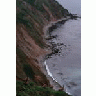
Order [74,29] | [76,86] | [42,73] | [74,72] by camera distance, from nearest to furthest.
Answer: [76,86] < [42,73] < [74,72] < [74,29]

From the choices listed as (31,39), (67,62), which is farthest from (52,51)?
(31,39)

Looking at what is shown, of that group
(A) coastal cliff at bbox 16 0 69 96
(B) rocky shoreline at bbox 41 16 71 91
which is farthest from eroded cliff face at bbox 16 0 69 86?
(B) rocky shoreline at bbox 41 16 71 91

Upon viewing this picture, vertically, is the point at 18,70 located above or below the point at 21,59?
below

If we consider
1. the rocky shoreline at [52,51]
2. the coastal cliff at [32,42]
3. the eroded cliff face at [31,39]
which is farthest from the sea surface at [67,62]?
the eroded cliff face at [31,39]

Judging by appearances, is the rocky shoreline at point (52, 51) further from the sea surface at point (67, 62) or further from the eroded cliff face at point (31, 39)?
the eroded cliff face at point (31, 39)

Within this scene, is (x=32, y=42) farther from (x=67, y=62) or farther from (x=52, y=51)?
(x=67, y=62)

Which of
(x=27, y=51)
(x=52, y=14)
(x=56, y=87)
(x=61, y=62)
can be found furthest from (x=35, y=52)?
(x=52, y=14)

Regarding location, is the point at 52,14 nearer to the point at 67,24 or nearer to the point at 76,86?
the point at 67,24

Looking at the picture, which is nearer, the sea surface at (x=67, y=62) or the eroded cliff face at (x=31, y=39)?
the eroded cliff face at (x=31, y=39)
